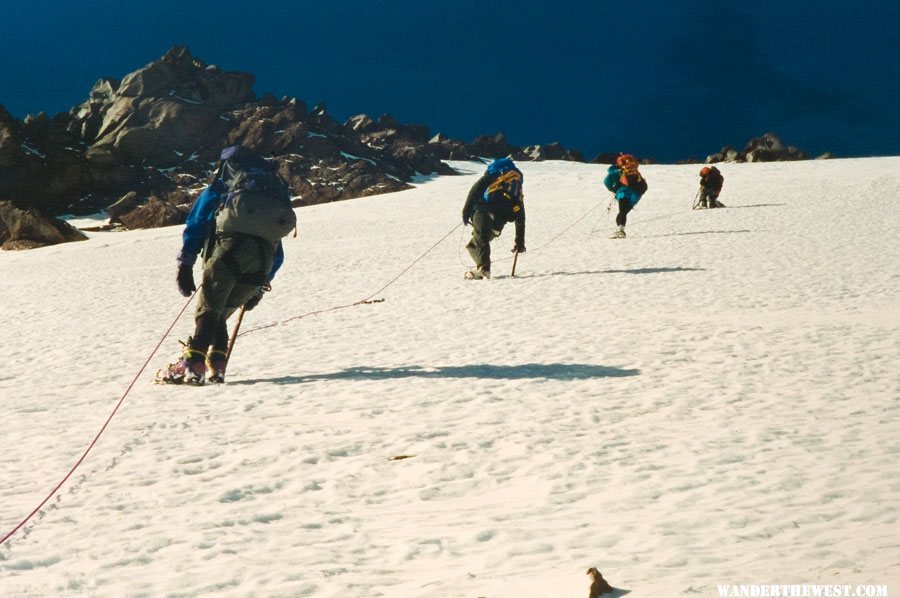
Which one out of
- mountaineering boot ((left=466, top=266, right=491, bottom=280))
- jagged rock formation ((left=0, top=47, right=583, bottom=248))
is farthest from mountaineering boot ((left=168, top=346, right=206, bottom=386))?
jagged rock formation ((left=0, top=47, right=583, bottom=248))

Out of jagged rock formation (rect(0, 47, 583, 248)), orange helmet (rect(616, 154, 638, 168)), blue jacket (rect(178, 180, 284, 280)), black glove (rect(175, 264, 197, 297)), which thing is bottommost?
black glove (rect(175, 264, 197, 297))

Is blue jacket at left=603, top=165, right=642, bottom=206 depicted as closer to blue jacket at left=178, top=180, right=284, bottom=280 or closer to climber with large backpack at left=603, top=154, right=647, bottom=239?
climber with large backpack at left=603, top=154, right=647, bottom=239

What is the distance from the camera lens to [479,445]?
5496mm

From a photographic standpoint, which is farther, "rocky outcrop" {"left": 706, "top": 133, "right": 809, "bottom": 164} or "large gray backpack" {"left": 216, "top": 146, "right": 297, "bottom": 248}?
"rocky outcrop" {"left": 706, "top": 133, "right": 809, "bottom": 164}

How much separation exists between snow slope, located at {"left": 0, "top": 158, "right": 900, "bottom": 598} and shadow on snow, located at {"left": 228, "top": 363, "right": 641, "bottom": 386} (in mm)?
48

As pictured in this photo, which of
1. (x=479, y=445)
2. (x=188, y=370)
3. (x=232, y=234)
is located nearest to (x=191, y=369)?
(x=188, y=370)

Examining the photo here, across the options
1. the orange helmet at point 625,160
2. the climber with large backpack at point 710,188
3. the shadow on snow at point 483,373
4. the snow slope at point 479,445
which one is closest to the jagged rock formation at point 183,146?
the climber with large backpack at point 710,188

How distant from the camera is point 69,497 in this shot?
15.3 ft

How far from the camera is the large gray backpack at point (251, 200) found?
7.37 metres

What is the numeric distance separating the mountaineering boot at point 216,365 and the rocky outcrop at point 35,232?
106 feet

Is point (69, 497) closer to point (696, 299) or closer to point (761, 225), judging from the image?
point (696, 299)

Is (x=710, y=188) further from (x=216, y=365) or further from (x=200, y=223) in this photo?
(x=200, y=223)

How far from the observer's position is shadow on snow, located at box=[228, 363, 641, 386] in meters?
7.68

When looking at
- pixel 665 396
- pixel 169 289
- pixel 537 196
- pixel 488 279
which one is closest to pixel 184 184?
pixel 537 196
